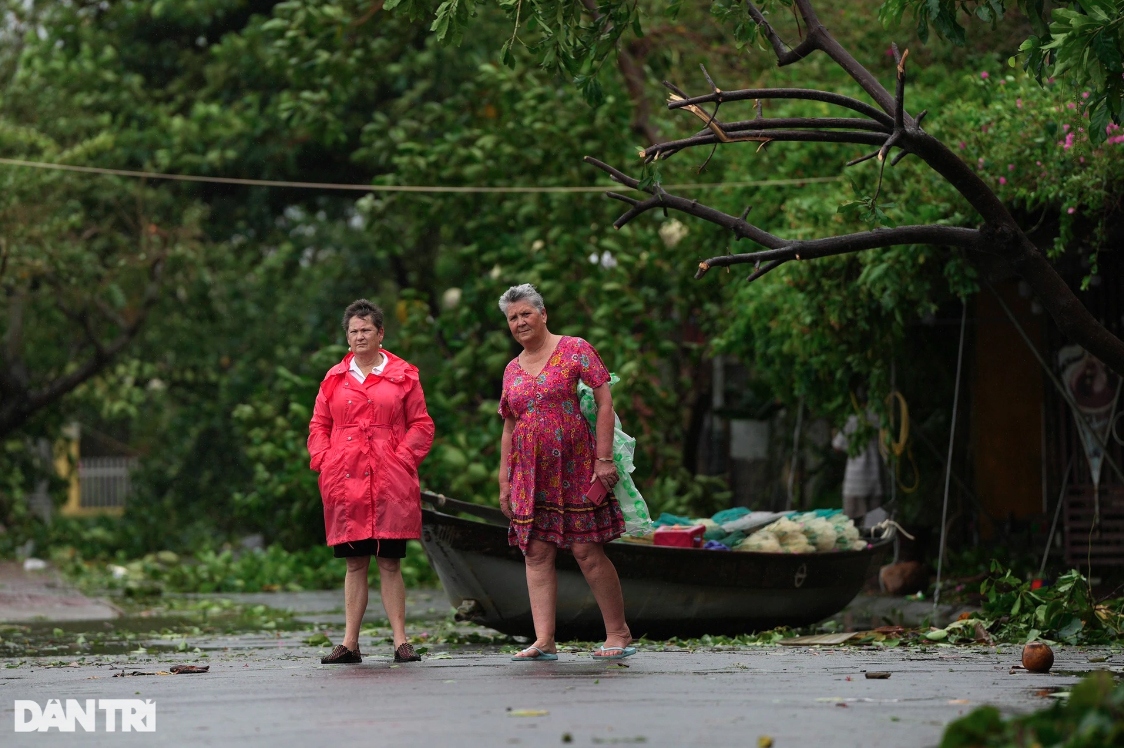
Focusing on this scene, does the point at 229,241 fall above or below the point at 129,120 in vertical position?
below

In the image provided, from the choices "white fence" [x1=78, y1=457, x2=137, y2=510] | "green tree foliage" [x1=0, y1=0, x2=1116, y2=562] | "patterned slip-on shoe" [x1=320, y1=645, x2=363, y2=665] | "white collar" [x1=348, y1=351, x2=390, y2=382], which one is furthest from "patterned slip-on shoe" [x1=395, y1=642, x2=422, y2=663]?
"white fence" [x1=78, y1=457, x2=137, y2=510]

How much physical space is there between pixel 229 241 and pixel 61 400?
4.04 meters

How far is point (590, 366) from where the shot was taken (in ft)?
26.1

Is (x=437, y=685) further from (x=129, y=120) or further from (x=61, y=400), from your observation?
(x=61, y=400)

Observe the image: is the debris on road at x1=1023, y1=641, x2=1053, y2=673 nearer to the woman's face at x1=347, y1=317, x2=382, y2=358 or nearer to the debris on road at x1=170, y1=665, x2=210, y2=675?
the woman's face at x1=347, y1=317, x2=382, y2=358

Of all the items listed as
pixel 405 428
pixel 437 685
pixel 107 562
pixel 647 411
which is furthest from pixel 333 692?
pixel 107 562

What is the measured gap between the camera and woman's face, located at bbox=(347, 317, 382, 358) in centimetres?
819

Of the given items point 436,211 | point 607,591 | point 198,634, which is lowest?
point 198,634

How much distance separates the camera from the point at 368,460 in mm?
8062

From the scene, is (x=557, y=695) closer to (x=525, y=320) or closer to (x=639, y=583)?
(x=525, y=320)

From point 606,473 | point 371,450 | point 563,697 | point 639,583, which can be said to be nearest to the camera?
point 563,697

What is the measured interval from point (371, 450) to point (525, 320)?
1.07 meters

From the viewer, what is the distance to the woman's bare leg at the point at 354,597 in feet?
26.7

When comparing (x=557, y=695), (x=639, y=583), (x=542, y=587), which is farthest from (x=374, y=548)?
(x=639, y=583)
